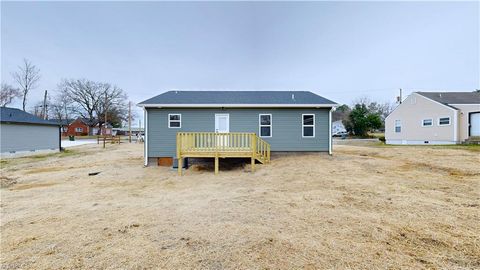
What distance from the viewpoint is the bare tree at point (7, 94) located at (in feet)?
113

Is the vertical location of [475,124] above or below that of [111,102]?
below

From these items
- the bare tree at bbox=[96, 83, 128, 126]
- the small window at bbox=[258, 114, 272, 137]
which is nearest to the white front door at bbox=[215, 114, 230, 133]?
the small window at bbox=[258, 114, 272, 137]

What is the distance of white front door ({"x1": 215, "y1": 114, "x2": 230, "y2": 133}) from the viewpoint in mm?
11148

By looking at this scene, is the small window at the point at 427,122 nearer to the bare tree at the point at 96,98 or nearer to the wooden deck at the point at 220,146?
the wooden deck at the point at 220,146

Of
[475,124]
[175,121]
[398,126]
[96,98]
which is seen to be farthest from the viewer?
[96,98]

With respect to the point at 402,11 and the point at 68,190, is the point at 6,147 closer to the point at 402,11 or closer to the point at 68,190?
the point at 68,190

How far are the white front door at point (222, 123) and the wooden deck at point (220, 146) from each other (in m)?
0.79

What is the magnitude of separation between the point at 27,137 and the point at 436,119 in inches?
1276

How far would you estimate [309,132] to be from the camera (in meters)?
11.3

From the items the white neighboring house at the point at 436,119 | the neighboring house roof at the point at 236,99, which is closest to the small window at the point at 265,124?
the neighboring house roof at the point at 236,99

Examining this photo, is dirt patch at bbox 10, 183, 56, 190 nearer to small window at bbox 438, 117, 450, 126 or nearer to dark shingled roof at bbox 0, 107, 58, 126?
dark shingled roof at bbox 0, 107, 58, 126

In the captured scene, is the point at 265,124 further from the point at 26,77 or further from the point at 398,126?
the point at 26,77

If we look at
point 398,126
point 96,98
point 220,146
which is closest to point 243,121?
point 220,146

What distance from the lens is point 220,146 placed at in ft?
31.4
